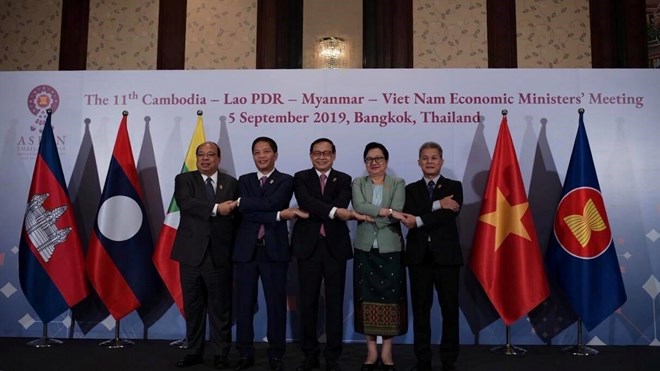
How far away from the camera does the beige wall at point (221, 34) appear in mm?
5410

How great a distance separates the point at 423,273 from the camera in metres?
3.27

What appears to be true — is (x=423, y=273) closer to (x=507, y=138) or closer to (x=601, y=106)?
(x=507, y=138)

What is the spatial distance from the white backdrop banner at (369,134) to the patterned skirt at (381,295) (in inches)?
37.3

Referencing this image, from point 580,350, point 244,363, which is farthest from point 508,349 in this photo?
point 244,363

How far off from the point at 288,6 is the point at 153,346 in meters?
3.66

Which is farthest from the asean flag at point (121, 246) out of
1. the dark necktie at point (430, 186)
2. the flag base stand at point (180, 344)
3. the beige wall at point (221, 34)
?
the dark necktie at point (430, 186)

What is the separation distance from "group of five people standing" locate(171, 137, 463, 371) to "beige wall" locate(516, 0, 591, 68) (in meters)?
2.68

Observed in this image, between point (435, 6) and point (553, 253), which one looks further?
point (435, 6)

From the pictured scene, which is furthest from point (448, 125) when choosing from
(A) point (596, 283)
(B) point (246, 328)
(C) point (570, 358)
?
(B) point (246, 328)

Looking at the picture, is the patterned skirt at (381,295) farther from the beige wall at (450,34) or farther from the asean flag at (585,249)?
the beige wall at (450,34)

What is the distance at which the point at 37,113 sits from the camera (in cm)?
435

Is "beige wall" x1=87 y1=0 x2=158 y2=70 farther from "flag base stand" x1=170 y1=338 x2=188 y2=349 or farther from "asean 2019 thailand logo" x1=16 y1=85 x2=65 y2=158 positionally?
"flag base stand" x1=170 y1=338 x2=188 y2=349

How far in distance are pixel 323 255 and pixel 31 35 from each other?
4482 mm

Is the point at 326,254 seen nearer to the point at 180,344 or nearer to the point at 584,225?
the point at 180,344
